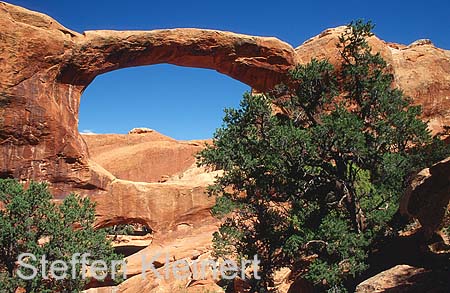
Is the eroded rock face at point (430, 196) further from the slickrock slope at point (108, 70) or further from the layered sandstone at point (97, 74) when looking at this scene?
the layered sandstone at point (97, 74)

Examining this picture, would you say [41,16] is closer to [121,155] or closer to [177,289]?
[177,289]

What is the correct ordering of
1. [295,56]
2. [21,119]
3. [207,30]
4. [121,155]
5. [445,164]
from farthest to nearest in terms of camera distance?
[121,155]
[295,56]
[207,30]
[21,119]
[445,164]

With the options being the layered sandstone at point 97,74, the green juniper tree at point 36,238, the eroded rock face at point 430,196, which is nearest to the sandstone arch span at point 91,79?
the layered sandstone at point 97,74

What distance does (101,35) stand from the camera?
1667 centimetres

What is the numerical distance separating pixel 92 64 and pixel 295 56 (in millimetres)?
→ 9247

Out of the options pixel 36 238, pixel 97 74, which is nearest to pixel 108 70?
pixel 97 74

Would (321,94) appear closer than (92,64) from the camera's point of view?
Yes

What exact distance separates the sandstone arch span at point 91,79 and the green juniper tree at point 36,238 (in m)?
6.11

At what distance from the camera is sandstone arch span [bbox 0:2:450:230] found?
15.8 meters

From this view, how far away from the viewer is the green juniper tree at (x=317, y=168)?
962cm

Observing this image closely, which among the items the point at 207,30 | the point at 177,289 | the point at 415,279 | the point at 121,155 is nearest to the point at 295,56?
the point at 207,30

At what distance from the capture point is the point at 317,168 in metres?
11.0

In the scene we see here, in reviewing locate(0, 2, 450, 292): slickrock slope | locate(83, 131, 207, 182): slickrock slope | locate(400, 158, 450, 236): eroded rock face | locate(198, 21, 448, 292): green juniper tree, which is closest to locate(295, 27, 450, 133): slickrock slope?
locate(0, 2, 450, 292): slickrock slope

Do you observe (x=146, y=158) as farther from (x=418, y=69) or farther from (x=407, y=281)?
(x=407, y=281)
